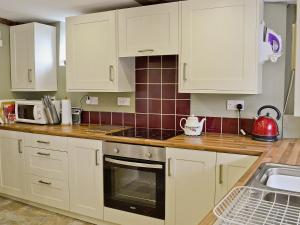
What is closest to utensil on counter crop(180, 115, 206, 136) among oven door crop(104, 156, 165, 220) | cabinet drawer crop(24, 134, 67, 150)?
oven door crop(104, 156, 165, 220)

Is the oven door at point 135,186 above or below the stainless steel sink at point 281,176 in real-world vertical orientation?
below

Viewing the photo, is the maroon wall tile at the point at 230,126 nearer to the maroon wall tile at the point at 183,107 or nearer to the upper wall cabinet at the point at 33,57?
the maroon wall tile at the point at 183,107

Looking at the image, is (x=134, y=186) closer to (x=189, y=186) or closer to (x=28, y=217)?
(x=189, y=186)

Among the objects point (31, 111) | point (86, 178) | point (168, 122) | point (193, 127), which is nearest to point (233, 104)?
point (193, 127)

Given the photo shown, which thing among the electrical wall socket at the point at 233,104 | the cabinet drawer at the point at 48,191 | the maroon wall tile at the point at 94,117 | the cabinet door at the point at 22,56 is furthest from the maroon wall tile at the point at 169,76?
the cabinet door at the point at 22,56

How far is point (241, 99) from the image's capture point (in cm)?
263

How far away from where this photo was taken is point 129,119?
10.5 ft

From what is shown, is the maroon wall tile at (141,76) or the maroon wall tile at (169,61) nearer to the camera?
the maroon wall tile at (169,61)

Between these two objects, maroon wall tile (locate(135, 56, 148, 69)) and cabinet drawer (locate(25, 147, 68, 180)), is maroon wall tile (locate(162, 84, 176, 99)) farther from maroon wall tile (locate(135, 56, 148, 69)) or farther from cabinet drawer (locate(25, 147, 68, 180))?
cabinet drawer (locate(25, 147, 68, 180))

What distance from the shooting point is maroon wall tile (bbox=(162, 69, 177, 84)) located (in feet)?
9.52

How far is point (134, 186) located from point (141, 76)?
115 centimetres

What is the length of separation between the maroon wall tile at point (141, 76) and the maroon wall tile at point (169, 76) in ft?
0.68

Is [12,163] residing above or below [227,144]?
below

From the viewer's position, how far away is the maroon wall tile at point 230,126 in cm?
268
